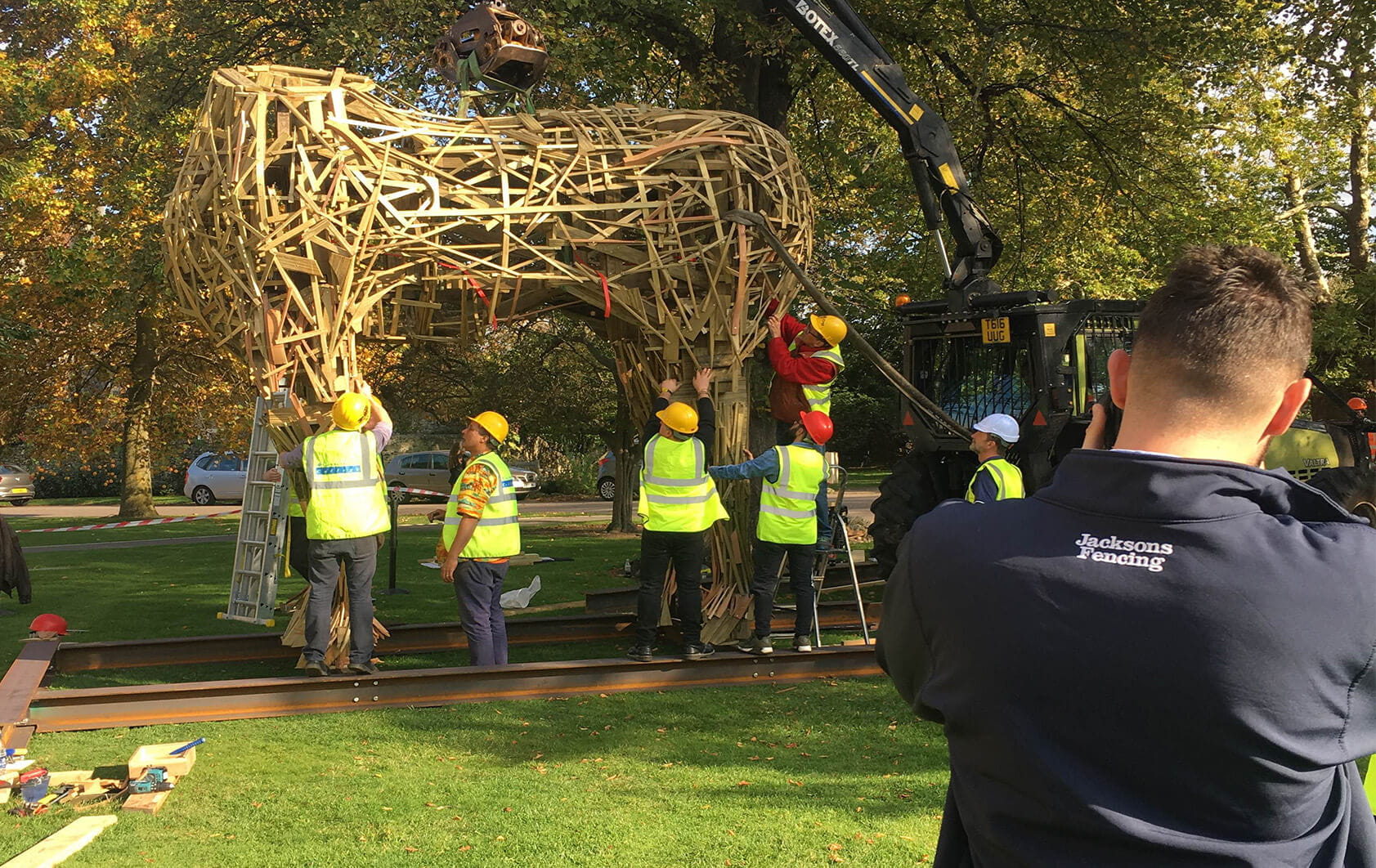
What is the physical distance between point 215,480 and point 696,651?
25.4m

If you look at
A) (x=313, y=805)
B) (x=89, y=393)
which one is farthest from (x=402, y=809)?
(x=89, y=393)

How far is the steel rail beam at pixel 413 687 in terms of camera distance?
22.1ft

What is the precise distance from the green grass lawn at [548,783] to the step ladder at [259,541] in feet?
4.80

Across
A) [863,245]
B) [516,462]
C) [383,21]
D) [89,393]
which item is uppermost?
[383,21]

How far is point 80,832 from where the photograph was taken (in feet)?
16.1

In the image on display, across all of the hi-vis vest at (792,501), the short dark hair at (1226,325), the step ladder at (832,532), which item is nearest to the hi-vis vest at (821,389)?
the step ladder at (832,532)

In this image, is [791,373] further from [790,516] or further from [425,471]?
[425,471]

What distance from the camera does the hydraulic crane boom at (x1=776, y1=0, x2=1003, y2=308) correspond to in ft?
33.0

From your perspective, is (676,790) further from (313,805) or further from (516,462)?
(516,462)

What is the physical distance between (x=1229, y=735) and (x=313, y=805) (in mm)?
4829

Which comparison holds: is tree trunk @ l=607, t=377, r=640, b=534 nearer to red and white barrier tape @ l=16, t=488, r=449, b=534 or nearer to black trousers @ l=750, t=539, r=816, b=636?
red and white barrier tape @ l=16, t=488, r=449, b=534

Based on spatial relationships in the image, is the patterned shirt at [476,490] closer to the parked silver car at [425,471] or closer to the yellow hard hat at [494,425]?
the yellow hard hat at [494,425]

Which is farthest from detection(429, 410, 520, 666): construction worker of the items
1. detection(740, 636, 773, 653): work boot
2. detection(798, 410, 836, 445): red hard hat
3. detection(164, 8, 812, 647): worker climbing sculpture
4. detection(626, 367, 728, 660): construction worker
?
detection(798, 410, 836, 445): red hard hat

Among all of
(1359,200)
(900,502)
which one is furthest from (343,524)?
(1359,200)
